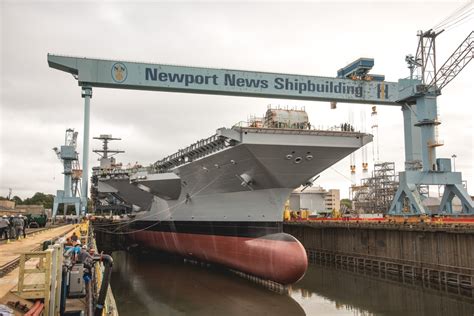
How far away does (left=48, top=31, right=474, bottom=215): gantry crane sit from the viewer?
2222 centimetres

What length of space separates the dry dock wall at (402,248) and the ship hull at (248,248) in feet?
19.6

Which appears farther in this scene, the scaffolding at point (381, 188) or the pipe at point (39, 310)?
the scaffolding at point (381, 188)

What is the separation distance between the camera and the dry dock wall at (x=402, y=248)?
14.9m

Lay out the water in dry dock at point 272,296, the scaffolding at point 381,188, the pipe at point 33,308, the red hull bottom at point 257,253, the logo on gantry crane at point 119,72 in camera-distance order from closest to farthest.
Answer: the pipe at point 33,308 → the water in dry dock at point 272,296 → the red hull bottom at point 257,253 → the logo on gantry crane at point 119,72 → the scaffolding at point 381,188

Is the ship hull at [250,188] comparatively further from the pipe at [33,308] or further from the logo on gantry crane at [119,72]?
the pipe at [33,308]

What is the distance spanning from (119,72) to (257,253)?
13253 mm

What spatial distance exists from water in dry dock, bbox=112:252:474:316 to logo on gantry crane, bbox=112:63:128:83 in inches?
414

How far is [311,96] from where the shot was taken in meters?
24.9

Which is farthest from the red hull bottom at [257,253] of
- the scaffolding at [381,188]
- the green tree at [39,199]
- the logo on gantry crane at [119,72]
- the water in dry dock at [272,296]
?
the green tree at [39,199]

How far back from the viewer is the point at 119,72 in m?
22.2

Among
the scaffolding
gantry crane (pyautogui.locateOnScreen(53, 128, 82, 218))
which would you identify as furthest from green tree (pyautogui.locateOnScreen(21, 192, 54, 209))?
the scaffolding

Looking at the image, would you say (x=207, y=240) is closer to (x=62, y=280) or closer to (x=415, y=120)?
(x=62, y=280)

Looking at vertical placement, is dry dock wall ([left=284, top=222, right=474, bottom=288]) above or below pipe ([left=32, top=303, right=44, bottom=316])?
below

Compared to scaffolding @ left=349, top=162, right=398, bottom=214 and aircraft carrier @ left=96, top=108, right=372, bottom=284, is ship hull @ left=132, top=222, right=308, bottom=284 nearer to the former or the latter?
aircraft carrier @ left=96, top=108, right=372, bottom=284
